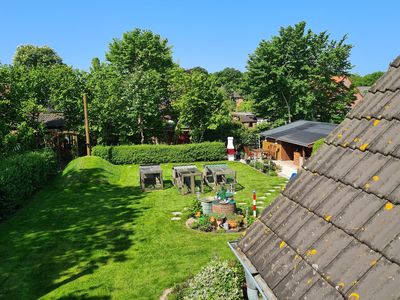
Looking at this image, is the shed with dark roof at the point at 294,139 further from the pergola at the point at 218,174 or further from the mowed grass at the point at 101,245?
the mowed grass at the point at 101,245

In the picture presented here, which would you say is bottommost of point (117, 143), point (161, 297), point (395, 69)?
point (161, 297)

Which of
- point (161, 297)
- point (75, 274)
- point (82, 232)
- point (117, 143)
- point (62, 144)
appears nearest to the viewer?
point (161, 297)

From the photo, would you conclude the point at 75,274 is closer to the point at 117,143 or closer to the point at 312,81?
the point at 117,143

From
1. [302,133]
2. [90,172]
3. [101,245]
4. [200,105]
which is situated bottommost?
[101,245]

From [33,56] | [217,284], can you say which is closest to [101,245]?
[217,284]

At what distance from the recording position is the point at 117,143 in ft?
110

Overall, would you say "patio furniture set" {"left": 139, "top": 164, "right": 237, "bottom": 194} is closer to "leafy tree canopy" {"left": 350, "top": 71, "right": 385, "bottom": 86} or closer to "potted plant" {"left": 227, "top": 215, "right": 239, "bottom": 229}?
"potted plant" {"left": 227, "top": 215, "right": 239, "bottom": 229}

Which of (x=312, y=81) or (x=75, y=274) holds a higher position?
(x=312, y=81)

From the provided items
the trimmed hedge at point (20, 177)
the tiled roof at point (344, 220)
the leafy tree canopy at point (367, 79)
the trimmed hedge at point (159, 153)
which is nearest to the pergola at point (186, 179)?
the trimmed hedge at point (20, 177)

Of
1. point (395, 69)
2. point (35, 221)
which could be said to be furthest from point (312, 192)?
point (35, 221)

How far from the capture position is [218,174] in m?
20.1

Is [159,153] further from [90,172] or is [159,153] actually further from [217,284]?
[217,284]

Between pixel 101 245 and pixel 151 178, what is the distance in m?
10.1

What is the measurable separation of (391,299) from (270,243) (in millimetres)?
1321
